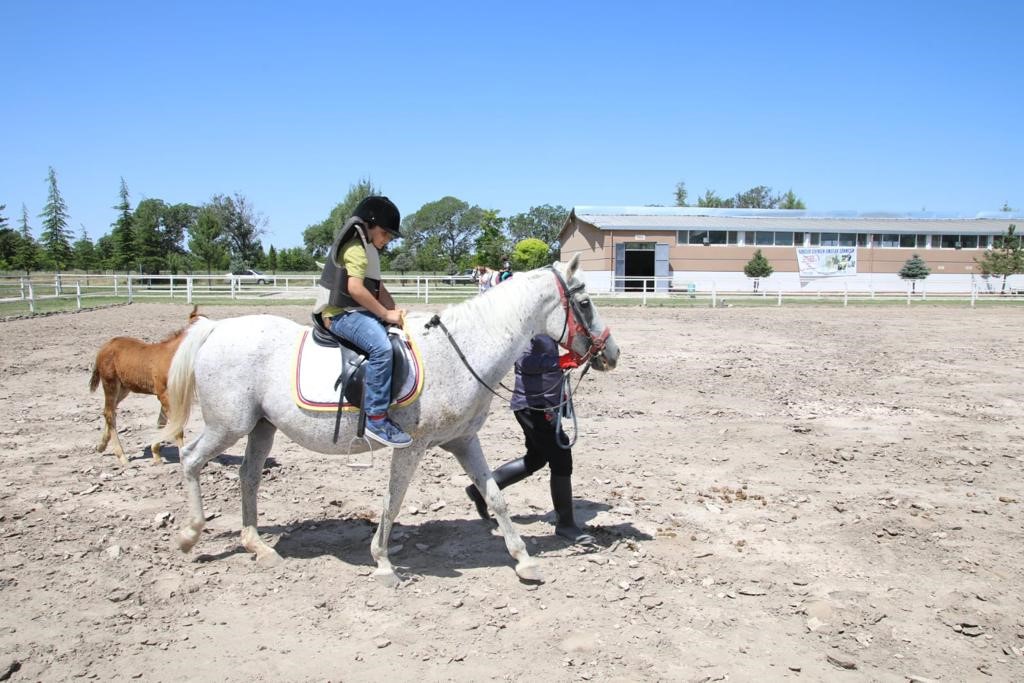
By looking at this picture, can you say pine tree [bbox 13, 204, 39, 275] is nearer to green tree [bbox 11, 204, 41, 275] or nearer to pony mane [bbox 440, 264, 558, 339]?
green tree [bbox 11, 204, 41, 275]

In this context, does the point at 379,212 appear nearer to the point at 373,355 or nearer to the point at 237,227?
the point at 373,355

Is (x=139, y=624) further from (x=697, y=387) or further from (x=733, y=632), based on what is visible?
(x=697, y=387)

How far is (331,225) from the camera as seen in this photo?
7244 centimetres

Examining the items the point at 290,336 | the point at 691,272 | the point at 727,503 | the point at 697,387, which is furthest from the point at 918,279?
the point at 290,336

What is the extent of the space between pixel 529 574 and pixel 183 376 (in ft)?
9.85

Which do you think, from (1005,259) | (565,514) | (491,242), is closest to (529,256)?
(491,242)

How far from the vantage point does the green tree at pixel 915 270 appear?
47688 millimetres

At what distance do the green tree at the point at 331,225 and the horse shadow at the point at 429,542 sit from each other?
45475 millimetres

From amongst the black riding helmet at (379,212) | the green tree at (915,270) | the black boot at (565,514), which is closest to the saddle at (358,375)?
the black riding helmet at (379,212)

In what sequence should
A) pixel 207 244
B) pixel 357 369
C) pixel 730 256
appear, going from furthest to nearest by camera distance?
pixel 207 244 → pixel 730 256 → pixel 357 369

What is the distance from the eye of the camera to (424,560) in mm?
5125

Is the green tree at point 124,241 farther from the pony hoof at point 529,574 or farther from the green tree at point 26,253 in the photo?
the pony hoof at point 529,574

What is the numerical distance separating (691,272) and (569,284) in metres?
44.4

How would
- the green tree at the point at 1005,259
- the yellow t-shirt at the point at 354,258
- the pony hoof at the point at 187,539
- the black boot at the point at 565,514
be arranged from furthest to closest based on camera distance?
the green tree at the point at 1005,259
the black boot at the point at 565,514
the pony hoof at the point at 187,539
the yellow t-shirt at the point at 354,258
